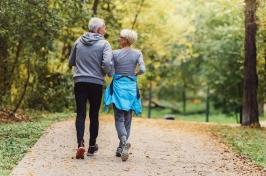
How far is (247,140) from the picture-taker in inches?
543

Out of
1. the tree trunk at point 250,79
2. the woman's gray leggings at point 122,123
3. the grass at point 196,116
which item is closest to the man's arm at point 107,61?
the woman's gray leggings at point 122,123

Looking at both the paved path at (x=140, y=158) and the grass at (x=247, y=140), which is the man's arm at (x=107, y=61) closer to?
the paved path at (x=140, y=158)

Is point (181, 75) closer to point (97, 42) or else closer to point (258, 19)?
point (258, 19)

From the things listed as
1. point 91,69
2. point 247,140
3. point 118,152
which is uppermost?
point 91,69

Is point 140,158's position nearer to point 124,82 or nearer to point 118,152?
point 118,152

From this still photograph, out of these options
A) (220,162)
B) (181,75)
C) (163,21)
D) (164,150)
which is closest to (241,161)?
(220,162)

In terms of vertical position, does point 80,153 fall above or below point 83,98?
below

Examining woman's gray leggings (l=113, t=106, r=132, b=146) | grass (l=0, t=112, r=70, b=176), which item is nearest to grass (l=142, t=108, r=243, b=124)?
grass (l=0, t=112, r=70, b=176)

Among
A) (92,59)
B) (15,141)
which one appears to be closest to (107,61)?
(92,59)

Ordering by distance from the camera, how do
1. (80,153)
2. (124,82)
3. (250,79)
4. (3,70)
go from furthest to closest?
1. (3,70)
2. (250,79)
3. (124,82)
4. (80,153)

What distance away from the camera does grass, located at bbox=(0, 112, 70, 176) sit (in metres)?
9.41

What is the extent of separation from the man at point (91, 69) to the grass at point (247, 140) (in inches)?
111

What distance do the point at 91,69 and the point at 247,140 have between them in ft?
16.3

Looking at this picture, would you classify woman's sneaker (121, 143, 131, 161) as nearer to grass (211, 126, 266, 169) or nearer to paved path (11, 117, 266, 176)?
paved path (11, 117, 266, 176)
